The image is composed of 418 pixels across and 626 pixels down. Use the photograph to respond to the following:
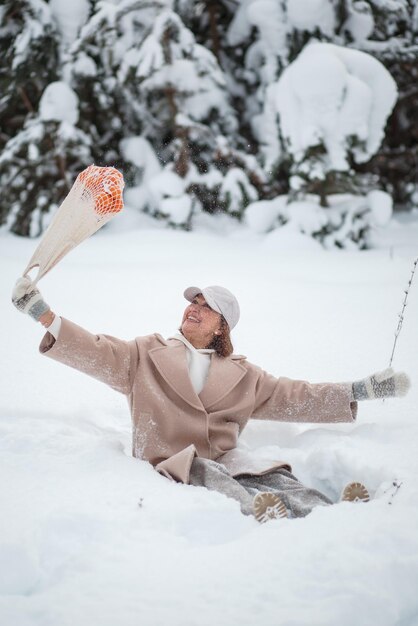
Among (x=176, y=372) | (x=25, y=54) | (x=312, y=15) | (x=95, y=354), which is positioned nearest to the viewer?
(x=95, y=354)

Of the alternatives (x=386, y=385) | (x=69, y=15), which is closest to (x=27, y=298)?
(x=386, y=385)

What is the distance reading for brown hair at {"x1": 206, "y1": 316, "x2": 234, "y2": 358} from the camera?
2889 mm

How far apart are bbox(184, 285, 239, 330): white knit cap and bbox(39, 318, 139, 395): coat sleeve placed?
0.38m

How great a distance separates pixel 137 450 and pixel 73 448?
0.27 metres

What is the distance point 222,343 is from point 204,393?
26 centimetres

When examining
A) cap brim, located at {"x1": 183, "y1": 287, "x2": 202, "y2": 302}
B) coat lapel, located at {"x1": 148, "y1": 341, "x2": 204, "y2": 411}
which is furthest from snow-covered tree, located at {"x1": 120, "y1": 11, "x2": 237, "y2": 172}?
coat lapel, located at {"x1": 148, "y1": 341, "x2": 204, "y2": 411}

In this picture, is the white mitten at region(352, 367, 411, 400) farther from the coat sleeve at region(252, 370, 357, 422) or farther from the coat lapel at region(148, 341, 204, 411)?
the coat lapel at region(148, 341, 204, 411)

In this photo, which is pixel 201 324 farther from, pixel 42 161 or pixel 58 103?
pixel 58 103

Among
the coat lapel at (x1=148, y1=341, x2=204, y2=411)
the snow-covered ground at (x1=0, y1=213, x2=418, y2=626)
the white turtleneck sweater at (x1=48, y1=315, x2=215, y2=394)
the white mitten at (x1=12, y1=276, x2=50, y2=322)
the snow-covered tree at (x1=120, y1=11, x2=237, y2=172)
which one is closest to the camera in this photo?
the snow-covered ground at (x1=0, y1=213, x2=418, y2=626)

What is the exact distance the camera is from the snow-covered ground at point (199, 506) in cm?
168

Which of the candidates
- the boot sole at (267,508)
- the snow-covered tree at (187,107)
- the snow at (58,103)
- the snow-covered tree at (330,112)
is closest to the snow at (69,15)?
the snow at (58,103)

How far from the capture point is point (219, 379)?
2.81 meters

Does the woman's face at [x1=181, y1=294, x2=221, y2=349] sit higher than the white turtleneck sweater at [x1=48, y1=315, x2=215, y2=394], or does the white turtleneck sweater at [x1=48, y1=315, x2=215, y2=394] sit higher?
the woman's face at [x1=181, y1=294, x2=221, y2=349]

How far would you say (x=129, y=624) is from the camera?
5.22 ft
